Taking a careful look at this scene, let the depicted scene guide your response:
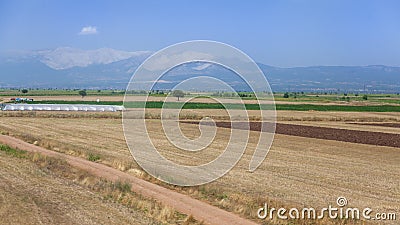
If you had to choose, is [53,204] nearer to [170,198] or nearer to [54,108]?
[170,198]

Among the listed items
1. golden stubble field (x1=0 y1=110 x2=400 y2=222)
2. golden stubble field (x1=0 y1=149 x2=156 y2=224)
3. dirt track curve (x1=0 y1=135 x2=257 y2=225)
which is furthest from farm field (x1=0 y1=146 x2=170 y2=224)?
golden stubble field (x1=0 y1=110 x2=400 y2=222)

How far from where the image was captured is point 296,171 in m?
24.8

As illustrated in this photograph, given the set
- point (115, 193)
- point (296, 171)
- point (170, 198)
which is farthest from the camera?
point (296, 171)

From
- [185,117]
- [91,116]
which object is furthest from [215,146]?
[91,116]

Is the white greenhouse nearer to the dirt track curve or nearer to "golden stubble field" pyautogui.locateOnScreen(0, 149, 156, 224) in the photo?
the dirt track curve

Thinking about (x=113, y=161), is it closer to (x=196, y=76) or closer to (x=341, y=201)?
(x=196, y=76)

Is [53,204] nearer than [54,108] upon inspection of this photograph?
Yes

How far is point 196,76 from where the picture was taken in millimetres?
17062

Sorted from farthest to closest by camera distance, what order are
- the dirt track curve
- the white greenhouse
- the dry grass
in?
the white greenhouse → the dirt track curve → the dry grass

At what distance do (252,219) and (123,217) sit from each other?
3494mm

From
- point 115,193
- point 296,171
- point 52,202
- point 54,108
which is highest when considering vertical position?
point 52,202

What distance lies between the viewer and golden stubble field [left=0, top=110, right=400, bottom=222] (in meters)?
17.3

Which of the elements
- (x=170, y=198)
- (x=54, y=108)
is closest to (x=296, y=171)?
(x=170, y=198)

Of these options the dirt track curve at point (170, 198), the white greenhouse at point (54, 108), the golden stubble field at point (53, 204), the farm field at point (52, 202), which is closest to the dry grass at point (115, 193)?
the farm field at point (52, 202)
